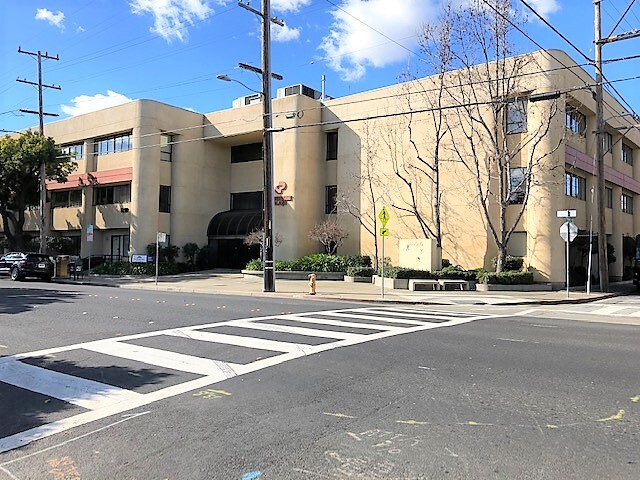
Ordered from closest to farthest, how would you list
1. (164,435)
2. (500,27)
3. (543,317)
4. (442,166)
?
(164,435) → (543,317) → (500,27) → (442,166)

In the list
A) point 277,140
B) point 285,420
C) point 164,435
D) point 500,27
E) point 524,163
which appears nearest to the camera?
point 164,435

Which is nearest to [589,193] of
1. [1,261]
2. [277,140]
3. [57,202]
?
[277,140]

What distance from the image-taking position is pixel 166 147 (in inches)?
1454

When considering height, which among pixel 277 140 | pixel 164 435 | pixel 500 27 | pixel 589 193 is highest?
pixel 500 27

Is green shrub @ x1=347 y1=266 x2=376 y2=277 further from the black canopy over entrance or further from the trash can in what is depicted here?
the trash can

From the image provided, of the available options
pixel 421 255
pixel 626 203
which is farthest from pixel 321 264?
pixel 626 203

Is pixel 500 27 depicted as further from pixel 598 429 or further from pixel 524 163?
pixel 598 429

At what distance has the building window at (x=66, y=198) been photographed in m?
41.7

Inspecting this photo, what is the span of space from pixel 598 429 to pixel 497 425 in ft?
3.06

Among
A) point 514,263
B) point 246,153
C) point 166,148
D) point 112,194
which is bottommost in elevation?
point 514,263

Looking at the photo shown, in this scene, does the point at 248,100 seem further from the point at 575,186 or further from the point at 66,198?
the point at 575,186

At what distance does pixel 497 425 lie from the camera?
516cm

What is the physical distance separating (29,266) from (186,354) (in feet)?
79.3

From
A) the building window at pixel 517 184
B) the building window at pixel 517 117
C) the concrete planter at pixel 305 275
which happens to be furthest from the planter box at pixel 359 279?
the building window at pixel 517 117
